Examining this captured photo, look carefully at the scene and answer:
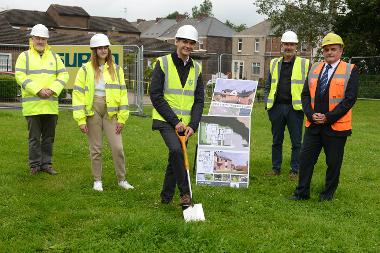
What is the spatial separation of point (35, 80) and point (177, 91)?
8.88ft

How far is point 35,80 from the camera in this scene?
774cm

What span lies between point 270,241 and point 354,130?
10.7 meters

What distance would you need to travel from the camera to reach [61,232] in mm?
5430

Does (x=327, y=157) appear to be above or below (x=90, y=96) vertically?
below

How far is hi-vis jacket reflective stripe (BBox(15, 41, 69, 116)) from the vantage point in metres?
7.68

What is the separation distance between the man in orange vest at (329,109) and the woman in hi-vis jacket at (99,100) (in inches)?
98.2

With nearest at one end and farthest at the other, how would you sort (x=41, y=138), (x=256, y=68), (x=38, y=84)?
(x=38, y=84) → (x=41, y=138) → (x=256, y=68)

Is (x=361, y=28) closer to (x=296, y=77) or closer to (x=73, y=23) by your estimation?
(x=296, y=77)

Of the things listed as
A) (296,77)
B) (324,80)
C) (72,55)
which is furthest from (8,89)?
(324,80)

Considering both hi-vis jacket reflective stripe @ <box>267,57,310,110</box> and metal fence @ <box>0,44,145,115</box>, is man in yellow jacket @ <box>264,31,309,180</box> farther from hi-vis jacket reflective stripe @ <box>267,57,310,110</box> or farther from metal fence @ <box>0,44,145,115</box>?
metal fence @ <box>0,44,145,115</box>

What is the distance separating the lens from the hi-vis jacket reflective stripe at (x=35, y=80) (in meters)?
7.68

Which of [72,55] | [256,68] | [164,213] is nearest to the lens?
[164,213]

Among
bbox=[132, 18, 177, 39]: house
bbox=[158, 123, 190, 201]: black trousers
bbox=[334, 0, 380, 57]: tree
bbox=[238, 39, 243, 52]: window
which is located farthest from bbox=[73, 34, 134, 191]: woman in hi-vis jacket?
bbox=[132, 18, 177, 39]: house

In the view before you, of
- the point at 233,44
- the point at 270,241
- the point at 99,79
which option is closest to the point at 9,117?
the point at 99,79
